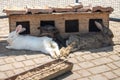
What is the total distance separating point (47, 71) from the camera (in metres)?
8.19

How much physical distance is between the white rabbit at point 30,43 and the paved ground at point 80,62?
207mm

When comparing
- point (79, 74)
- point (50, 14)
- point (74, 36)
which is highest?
point (50, 14)

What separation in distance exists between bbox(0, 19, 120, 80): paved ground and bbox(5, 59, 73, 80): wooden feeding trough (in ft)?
0.64

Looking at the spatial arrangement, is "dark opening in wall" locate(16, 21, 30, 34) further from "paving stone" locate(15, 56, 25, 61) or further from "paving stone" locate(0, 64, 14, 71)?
"paving stone" locate(0, 64, 14, 71)

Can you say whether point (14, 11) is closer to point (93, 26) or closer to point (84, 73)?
point (93, 26)

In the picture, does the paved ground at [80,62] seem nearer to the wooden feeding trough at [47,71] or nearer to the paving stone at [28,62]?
the paving stone at [28,62]

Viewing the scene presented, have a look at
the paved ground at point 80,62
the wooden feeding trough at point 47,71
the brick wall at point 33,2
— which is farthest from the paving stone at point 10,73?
the brick wall at point 33,2

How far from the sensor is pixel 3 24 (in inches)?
500

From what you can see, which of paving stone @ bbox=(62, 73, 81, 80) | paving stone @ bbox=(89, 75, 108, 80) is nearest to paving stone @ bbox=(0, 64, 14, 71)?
paving stone @ bbox=(62, 73, 81, 80)

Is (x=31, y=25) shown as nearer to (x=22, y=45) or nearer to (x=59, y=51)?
(x=22, y=45)

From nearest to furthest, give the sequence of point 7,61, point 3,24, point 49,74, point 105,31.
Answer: point 49,74 < point 7,61 < point 105,31 < point 3,24

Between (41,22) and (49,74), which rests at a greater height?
(41,22)

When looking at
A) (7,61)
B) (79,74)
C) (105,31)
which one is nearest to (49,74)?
(79,74)

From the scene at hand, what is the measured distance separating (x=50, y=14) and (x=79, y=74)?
2773mm
